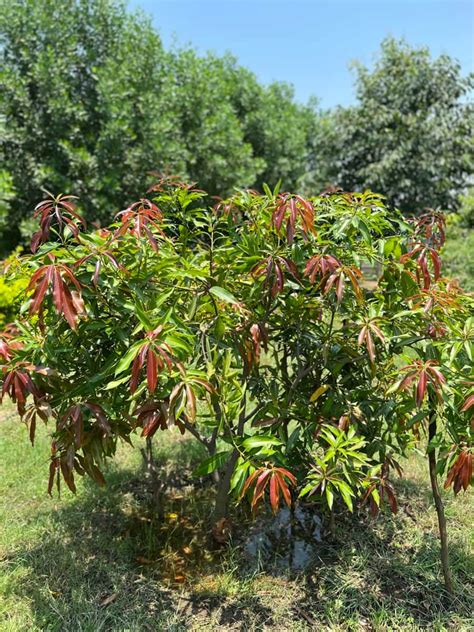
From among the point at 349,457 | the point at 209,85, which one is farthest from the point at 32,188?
the point at 349,457

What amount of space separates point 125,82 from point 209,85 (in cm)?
263

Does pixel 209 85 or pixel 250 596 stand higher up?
pixel 209 85

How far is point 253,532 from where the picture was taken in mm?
2635

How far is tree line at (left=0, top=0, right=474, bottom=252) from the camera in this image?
8297 millimetres

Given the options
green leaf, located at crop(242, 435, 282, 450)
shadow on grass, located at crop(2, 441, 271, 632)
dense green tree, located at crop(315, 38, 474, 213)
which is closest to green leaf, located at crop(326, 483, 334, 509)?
green leaf, located at crop(242, 435, 282, 450)

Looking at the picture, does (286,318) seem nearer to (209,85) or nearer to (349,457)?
(349,457)

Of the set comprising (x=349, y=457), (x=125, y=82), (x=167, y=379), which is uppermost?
(x=125, y=82)

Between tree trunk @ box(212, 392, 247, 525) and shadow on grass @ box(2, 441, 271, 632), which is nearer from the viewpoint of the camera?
shadow on grass @ box(2, 441, 271, 632)

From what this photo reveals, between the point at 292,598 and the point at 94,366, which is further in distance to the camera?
the point at 292,598

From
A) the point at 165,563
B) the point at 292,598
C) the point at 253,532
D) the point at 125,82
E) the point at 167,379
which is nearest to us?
the point at 167,379

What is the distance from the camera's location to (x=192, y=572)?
234 centimetres

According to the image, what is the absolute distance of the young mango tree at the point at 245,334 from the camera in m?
1.61

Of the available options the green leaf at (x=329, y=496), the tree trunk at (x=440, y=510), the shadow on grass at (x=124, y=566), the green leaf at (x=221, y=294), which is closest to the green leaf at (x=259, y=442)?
the green leaf at (x=329, y=496)

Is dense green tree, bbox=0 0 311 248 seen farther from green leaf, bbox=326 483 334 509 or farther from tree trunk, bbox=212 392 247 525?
green leaf, bbox=326 483 334 509
